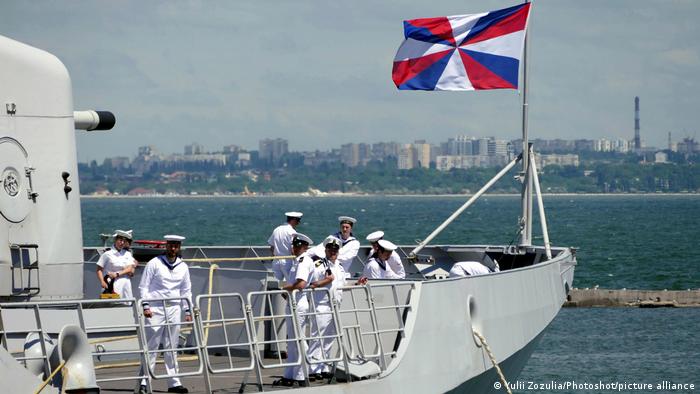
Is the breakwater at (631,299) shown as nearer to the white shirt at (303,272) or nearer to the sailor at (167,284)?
the white shirt at (303,272)

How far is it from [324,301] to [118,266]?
4535 millimetres

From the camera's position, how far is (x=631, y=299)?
122 feet

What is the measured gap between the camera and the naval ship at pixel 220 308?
12148mm

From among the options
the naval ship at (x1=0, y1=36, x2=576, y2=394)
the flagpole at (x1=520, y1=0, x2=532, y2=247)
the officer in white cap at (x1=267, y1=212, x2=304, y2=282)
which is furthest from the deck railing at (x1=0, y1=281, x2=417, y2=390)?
the flagpole at (x1=520, y1=0, x2=532, y2=247)

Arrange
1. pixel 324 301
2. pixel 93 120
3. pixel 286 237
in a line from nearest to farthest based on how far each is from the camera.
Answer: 1. pixel 324 301
2. pixel 286 237
3. pixel 93 120

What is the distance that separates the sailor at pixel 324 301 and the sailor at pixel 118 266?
4143mm

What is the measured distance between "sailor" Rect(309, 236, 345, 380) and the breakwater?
82.4 feet

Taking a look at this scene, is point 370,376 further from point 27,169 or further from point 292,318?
point 27,169

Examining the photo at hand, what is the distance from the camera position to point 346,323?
12820mm

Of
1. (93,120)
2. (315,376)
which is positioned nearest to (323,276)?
(315,376)

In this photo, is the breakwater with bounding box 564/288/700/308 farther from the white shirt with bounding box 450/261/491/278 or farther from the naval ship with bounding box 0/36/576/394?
the white shirt with bounding box 450/261/491/278

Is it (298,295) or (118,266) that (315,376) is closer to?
(298,295)

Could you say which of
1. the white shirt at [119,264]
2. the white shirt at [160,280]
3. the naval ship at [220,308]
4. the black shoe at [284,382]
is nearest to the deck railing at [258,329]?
the naval ship at [220,308]

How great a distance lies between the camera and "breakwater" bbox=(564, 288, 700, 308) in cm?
3706
